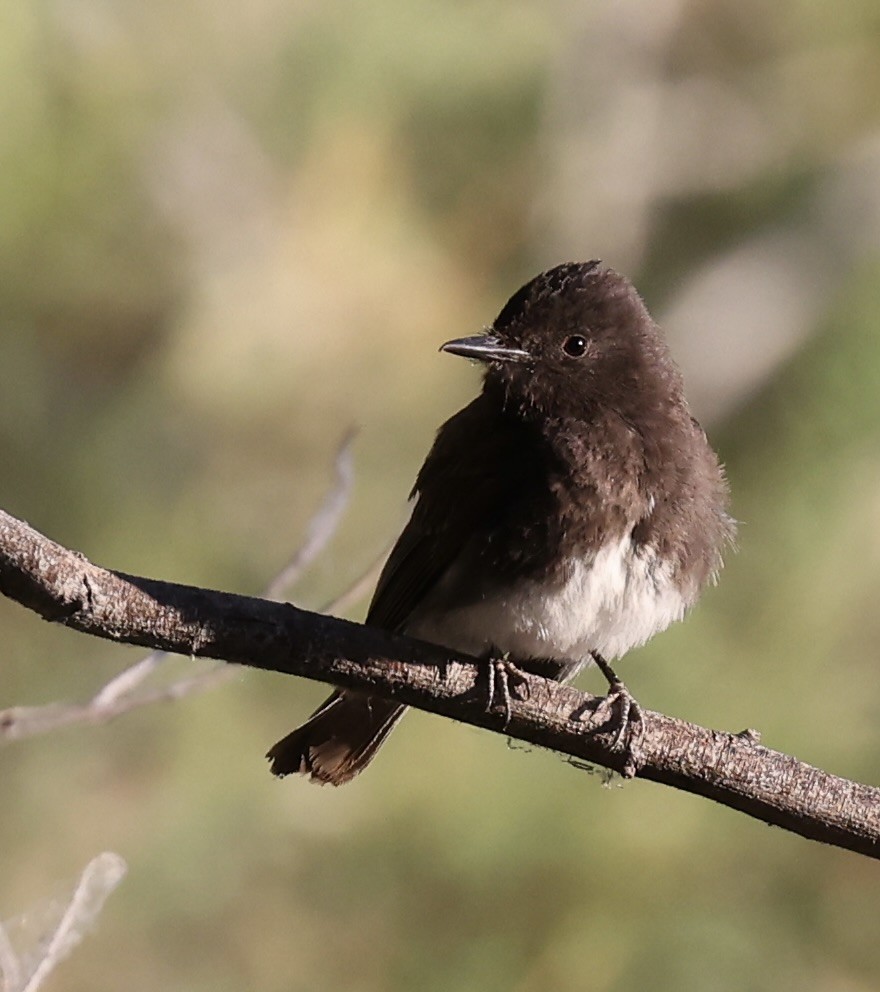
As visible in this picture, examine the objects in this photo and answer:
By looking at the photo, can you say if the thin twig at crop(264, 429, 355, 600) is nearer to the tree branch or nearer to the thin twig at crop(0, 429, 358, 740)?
the thin twig at crop(0, 429, 358, 740)

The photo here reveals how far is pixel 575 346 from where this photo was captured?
366cm

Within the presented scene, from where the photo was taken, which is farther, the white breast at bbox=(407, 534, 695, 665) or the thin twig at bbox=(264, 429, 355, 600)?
the white breast at bbox=(407, 534, 695, 665)

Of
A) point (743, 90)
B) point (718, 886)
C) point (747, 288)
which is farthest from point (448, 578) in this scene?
point (743, 90)

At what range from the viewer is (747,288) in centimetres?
608

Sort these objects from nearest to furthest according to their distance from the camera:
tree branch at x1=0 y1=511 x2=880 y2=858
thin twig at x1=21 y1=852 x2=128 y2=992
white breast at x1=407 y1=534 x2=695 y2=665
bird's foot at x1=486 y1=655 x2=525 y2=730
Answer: tree branch at x1=0 y1=511 x2=880 y2=858 < thin twig at x1=21 y1=852 x2=128 y2=992 < bird's foot at x1=486 y1=655 x2=525 y2=730 < white breast at x1=407 y1=534 x2=695 y2=665

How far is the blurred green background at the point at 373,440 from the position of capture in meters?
4.43

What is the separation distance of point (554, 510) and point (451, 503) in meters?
0.29

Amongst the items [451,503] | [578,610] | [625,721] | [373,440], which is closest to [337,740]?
[451,503]

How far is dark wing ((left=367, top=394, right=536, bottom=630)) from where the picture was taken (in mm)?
3463

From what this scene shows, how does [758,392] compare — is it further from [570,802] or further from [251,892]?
[251,892]

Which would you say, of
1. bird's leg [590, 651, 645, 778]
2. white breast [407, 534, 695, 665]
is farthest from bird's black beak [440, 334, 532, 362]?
bird's leg [590, 651, 645, 778]

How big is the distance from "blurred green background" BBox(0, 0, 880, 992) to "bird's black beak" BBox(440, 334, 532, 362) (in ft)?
3.16

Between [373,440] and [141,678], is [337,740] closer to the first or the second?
[141,678]

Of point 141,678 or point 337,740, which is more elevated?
point 337,740
